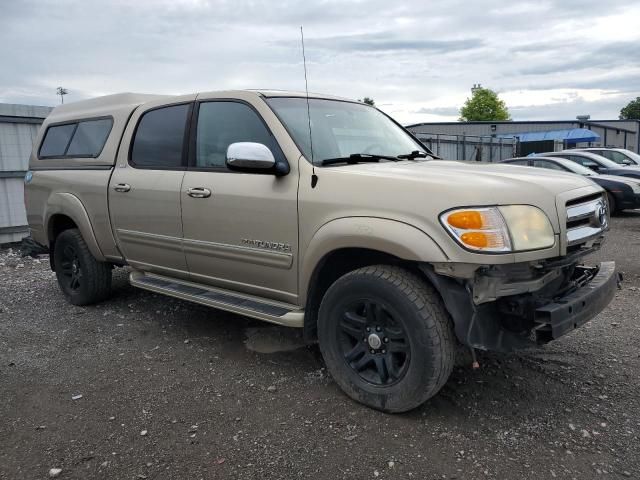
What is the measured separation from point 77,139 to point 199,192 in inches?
86.5

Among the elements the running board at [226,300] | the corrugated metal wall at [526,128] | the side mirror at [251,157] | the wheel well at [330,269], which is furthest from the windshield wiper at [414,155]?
the corrugated metal wall at [526,128]

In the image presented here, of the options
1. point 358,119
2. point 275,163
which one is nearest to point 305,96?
point 358,119

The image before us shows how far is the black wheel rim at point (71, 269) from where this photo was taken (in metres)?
5.56

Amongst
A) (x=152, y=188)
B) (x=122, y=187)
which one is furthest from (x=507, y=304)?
(x=122, y=187)

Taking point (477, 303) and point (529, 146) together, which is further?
point (529, 146)

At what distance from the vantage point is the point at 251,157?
344 cm

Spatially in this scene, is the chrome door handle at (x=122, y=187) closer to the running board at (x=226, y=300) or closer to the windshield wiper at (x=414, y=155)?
the running board at (x=226, y=300)

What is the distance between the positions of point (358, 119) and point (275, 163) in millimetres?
1077

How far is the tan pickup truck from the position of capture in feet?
9.50

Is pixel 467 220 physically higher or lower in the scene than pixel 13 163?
lower

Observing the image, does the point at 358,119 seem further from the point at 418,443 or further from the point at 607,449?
the point at 607,449

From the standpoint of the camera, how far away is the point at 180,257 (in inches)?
171

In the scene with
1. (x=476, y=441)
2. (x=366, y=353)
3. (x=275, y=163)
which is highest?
(x=275, y=163)

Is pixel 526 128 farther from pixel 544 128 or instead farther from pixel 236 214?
pixel 236 214
